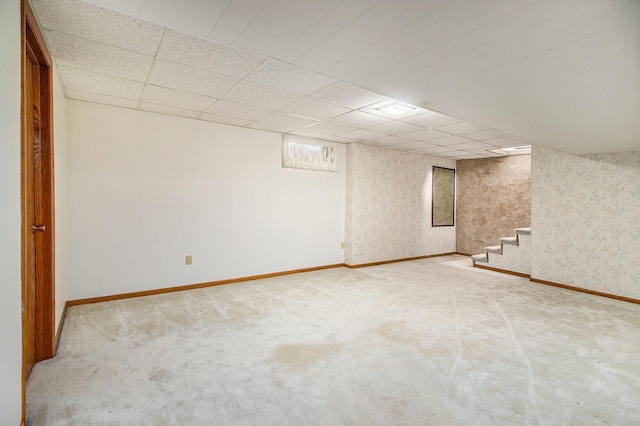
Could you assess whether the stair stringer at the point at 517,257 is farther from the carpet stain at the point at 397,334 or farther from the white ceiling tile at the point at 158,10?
the white ceiling tile at the point at 158,10

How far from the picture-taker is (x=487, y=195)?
7500mm

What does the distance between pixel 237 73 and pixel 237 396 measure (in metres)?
2.63

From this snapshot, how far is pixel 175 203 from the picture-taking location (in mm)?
4449

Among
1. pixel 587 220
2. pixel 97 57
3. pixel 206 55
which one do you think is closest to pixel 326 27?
pixel 206 55

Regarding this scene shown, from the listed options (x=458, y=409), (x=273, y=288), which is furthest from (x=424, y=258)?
(x=458, y=409)

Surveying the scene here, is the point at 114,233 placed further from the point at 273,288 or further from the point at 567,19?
the point at 567,19

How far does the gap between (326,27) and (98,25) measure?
5.40 feet

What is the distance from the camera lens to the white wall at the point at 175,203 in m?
3.88

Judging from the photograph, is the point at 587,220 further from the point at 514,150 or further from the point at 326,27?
the point at 326,27

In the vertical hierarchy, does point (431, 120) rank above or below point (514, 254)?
above

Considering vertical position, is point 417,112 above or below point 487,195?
above

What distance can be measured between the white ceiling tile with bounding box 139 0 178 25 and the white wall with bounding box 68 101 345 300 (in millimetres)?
2890

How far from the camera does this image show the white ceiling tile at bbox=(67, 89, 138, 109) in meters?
3.54

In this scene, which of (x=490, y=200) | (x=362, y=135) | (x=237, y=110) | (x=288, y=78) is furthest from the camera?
(x=490, y=200)
